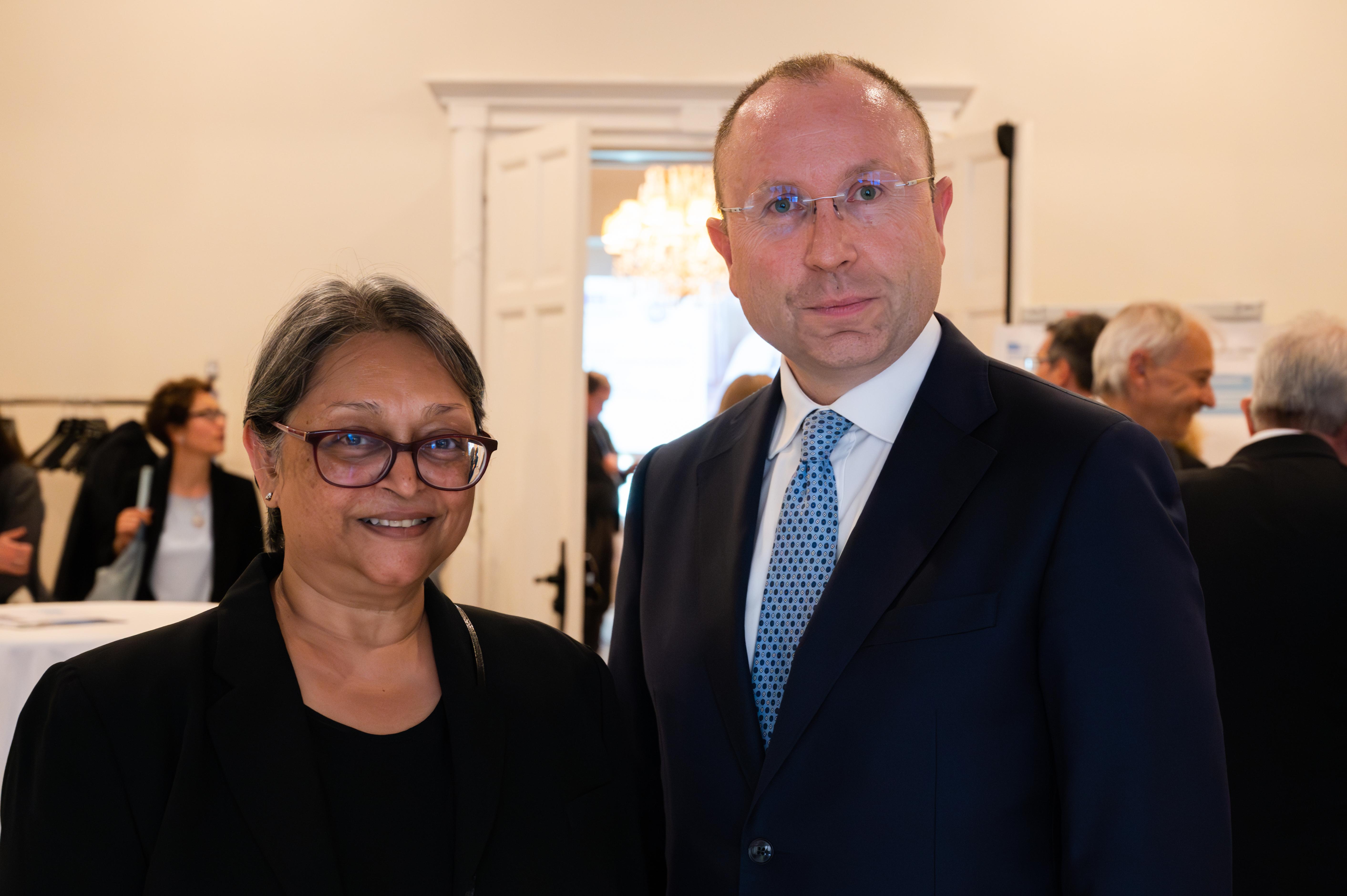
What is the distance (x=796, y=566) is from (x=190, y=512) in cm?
395

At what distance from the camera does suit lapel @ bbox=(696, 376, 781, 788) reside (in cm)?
148

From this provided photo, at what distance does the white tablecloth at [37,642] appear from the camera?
2650mm

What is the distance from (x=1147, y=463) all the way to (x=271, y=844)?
3.68 feet

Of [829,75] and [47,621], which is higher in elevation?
[829,75]

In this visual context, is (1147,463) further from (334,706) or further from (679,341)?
(679,341)

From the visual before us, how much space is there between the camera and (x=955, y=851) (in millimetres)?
1312

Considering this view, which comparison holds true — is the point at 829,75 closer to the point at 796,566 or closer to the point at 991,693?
the point at 796,566

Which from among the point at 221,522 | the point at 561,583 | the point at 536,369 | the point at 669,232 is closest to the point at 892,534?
the point at 561,583

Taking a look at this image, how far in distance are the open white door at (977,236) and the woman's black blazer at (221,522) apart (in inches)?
128

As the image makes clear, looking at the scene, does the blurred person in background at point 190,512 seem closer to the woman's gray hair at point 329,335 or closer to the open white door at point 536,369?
the open white door at point 536,369

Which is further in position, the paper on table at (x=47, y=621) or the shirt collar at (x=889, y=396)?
the paper on table at (x=47, y=621)

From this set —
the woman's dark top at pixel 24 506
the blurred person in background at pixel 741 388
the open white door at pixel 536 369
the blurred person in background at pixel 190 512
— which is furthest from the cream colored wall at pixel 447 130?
the blurred person in background at pixel 741 388

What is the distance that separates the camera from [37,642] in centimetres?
269

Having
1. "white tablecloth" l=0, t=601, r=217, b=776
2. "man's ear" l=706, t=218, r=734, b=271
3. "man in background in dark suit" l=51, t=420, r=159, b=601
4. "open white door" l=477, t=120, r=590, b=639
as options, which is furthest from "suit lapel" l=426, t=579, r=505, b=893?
"man in background in dark suit" l=51, t=420, r=159, b=601
